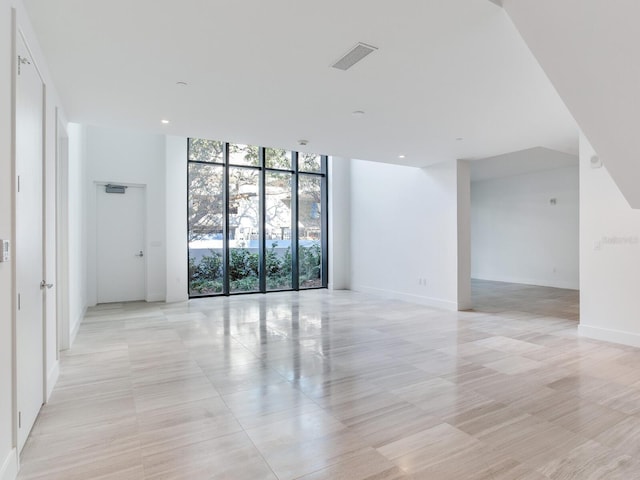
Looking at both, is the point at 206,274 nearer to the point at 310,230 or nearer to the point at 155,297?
the point at 155,297

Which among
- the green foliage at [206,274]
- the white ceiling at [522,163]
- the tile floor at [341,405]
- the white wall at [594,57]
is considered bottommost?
the tile floor at [341,405]

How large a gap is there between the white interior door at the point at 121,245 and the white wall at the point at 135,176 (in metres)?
0.13

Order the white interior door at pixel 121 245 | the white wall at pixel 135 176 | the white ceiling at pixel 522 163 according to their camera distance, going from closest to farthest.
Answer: the white wall at pixel 135 176, the white interior door at pixel 121 245, the white ceiling at pixel 522 163

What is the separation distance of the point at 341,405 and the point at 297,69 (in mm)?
2904

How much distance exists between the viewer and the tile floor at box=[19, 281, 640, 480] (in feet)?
6.96

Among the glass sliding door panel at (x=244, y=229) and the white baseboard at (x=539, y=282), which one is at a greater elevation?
the glass sliding door panel at (x=244, y=229)

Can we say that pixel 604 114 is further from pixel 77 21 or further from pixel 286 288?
pixel 286 288

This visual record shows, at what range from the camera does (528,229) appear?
33.9 ft

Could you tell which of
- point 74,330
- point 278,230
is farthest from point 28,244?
point 278,230

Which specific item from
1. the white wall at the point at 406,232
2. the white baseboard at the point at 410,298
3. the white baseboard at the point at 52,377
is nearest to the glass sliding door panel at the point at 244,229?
the white wall at the point at 406,232

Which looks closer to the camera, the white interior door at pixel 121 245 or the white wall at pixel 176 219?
the white interior door at pixel 121 245

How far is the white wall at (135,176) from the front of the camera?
7156mm

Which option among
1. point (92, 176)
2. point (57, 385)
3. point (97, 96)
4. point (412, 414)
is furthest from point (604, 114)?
point (92, 176)
